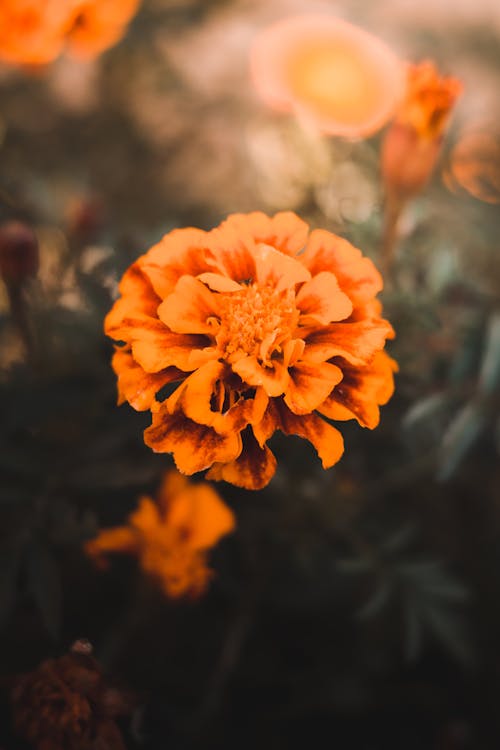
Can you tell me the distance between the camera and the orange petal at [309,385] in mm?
475

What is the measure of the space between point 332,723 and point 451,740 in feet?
0.57

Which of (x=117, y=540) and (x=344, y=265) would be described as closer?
(x=344, y=265)

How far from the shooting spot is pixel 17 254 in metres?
0.69

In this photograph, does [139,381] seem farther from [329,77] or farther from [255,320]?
[329,77]

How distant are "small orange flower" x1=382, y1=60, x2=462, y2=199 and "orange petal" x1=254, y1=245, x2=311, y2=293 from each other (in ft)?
0.94

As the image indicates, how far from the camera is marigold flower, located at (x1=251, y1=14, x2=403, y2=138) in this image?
50.0 inches

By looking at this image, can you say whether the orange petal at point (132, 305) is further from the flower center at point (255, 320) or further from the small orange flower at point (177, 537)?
the small orange flower at point (177, 537)

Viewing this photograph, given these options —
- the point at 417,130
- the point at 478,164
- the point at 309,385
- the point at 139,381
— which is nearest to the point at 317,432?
the point at 309,385

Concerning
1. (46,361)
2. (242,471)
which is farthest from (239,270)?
(46,361)

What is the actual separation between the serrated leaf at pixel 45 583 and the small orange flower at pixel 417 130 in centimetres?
55

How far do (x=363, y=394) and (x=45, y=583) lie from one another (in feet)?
1.22

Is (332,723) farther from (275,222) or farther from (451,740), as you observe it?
(275,222)

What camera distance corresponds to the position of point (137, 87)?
1.63m

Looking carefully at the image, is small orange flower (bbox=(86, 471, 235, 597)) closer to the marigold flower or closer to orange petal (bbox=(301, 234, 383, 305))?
orange petal (bbox=(301, 234, 383, 305))
